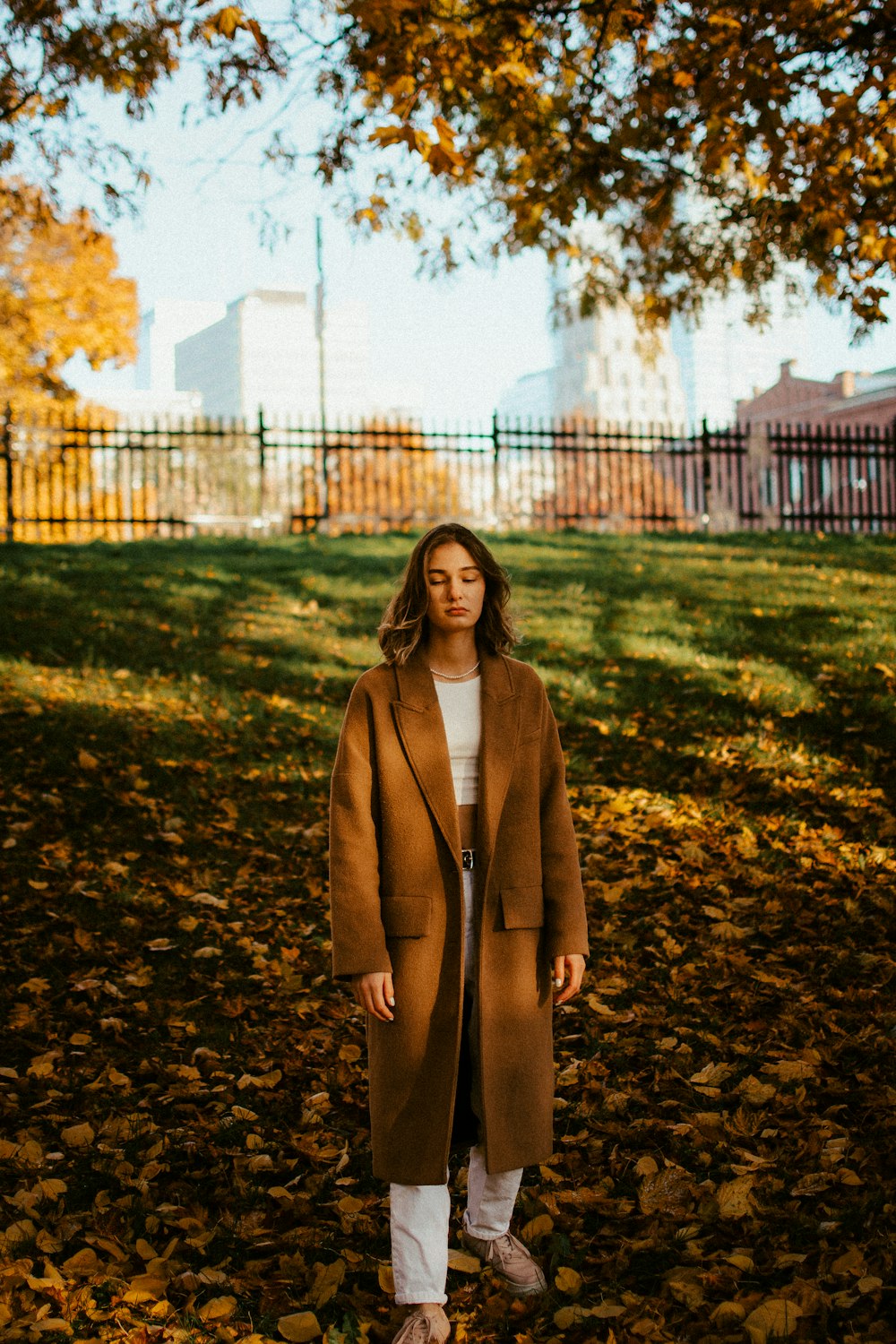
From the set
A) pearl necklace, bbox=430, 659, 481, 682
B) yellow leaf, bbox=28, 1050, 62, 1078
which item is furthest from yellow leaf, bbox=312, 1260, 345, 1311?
pearl necklace, bbox=430, 659, 481, 682

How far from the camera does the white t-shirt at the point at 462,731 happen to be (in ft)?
9.48

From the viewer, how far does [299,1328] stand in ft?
9.50

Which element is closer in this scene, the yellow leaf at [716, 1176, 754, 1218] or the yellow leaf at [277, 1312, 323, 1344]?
the yellow leaf at [277, 1312, 323, 1344]

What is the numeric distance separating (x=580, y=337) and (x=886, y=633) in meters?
143

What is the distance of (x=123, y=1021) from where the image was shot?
4.57m

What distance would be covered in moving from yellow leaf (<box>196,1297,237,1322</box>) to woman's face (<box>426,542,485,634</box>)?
1.82m

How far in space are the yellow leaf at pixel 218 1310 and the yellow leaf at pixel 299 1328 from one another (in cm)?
15

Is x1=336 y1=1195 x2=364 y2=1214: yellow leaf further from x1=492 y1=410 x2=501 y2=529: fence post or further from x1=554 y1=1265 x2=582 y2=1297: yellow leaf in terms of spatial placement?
x1=492 y1=410 x2=501 y2=529: fence post

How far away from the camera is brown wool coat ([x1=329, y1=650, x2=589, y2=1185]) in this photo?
2719 mm

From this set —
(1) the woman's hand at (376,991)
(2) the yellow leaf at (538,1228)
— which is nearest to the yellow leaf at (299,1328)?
(2) the yellow leaf at (538,1228)

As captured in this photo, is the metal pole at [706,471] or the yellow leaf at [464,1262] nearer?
the yellow leaf at [464,1262]

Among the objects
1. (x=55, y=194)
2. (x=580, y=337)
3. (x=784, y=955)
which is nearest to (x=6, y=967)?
(x=784, y=955)

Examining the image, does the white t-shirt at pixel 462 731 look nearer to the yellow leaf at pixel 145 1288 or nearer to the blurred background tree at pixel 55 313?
the yellow leaf at pixel 145 1288

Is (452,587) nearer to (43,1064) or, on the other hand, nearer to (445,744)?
(445,744)
